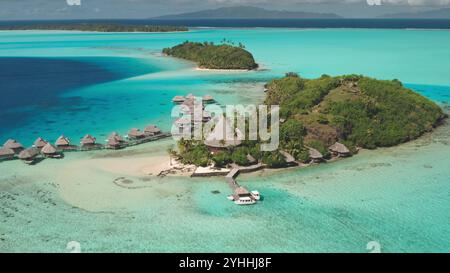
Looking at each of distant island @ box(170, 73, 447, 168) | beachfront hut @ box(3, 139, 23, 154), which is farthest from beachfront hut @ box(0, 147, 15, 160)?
distant island @ box(170, 73, 447, 168)

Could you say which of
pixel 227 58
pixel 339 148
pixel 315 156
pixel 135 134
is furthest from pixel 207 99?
pixel 227 58

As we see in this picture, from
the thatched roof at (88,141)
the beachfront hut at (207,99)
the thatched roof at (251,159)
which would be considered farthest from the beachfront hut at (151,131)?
the beachfront hut at (207,99)

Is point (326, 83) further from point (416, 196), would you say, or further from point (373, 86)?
point (416, 196)

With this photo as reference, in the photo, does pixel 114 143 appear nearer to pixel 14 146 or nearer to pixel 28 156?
pixel 28 156

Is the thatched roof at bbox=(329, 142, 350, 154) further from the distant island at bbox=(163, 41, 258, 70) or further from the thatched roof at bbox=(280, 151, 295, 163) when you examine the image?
the distant island at bbox=(163, 41, 258, 70)

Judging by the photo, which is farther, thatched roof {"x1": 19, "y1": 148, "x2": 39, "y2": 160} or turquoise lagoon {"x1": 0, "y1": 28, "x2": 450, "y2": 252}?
thatched roof {"x1": 19, "y1": 148, "x2": 39, "y2": 160}

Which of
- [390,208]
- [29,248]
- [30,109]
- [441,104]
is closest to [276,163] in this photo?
[390,208]
